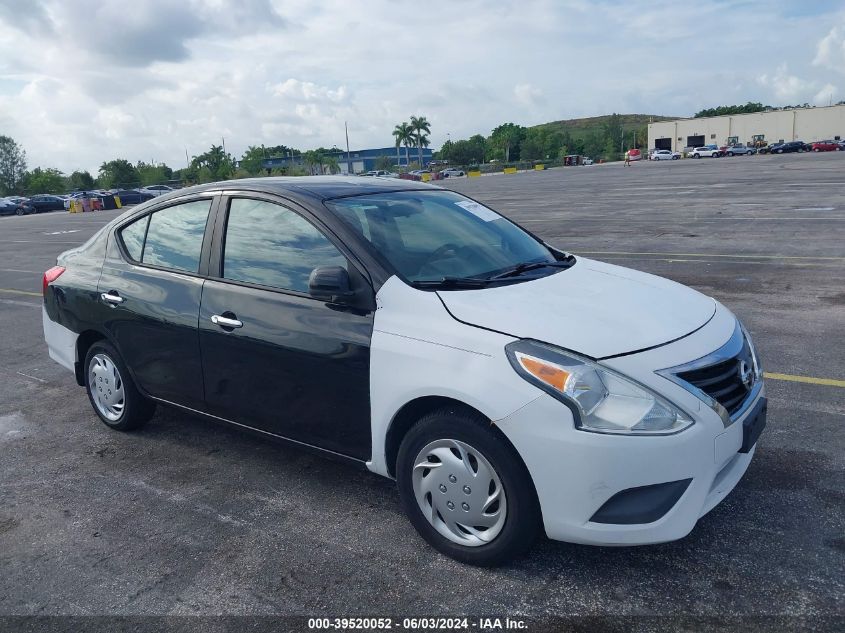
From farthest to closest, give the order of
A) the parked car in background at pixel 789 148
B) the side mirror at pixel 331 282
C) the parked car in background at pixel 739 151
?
the parked car in background at pixel 739 151 < the parked car in background at pixel 789 148 < the side mirror at pixel 331 282

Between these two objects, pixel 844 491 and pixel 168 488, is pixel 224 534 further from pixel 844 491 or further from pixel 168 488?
pixel 844 491

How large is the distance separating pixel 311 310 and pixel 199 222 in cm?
117

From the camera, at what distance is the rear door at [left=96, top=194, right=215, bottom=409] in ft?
13.5

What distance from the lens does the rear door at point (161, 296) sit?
A: 13.5 feet

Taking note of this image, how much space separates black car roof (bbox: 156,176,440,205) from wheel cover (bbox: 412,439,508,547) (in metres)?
1.53

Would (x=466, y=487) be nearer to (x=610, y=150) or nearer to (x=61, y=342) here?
(x=61, y=342)

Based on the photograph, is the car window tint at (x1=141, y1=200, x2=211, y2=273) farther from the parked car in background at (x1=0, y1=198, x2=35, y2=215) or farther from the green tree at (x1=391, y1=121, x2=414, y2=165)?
the green tree at (x1=391, y1=121, x2=414, y2=165)

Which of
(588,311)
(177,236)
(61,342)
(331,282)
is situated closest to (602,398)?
(588,311)

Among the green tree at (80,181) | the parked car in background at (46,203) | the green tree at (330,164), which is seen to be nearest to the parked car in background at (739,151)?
the green tree at (330,164)

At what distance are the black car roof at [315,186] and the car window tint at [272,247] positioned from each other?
4.3 inches

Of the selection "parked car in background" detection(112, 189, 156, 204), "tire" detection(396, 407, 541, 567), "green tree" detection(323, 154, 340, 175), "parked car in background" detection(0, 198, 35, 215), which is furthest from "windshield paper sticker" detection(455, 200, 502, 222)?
"green tree" detection(323, 154, 340, 175)

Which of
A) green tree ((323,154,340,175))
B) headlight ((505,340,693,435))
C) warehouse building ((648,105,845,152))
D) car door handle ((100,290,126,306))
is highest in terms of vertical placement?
warehouse building ((648,105,845,152))

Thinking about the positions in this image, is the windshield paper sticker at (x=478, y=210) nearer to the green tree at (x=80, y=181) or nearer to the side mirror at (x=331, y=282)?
the side mirror at (x=331, y=282)

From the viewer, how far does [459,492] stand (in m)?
3.03
